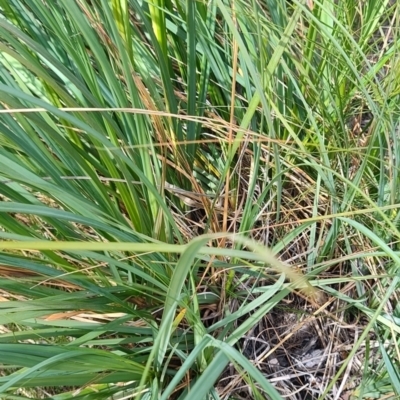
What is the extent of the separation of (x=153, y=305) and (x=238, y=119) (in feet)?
1.05

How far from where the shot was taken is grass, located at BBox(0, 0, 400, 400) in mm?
566

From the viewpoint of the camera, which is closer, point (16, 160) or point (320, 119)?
point (16, 160)

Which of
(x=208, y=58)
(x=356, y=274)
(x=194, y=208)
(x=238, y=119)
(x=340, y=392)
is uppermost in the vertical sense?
(x=208, y=58)

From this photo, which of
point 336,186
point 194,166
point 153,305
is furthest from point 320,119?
point 153,305

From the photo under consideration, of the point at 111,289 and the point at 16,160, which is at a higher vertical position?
the point at 16,160

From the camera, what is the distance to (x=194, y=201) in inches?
29.7

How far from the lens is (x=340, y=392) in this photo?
0.70 m

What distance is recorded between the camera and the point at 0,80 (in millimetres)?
653

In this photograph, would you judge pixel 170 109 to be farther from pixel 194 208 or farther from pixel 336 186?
pixel 336 186

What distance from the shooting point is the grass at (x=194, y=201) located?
57 cm

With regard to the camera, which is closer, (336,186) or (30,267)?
(30,267)

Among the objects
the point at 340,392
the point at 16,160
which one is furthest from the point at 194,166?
the point at 340,392

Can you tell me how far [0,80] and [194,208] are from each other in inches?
13.4

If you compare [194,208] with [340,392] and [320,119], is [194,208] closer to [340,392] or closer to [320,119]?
[320,119]
